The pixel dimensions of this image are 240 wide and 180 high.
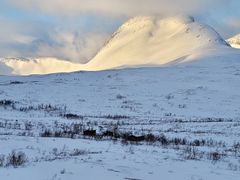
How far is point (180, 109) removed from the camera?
57.3 m

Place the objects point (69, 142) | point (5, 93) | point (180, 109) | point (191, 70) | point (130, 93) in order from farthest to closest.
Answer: point (191, 70)
point (130, 93)
point (5, 93)
point (180, 109)
point (69, 142)

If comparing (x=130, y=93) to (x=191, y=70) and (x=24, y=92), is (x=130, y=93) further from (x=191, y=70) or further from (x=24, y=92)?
(x=191, y=70)

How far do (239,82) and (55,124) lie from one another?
196ft

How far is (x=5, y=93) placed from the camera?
6931 cm

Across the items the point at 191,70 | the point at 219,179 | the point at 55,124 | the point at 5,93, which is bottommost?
the point at 219,179

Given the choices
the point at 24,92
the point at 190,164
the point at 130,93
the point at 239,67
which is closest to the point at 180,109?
the point at 130,93

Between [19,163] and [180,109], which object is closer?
[19,163]

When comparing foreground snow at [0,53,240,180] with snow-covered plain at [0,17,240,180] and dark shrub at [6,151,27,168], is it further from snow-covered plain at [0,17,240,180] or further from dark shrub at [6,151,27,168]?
dark shrub at [6,151,27,168]

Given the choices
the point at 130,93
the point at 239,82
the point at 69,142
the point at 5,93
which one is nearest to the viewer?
the point at 69,142

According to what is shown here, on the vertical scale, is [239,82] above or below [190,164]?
above

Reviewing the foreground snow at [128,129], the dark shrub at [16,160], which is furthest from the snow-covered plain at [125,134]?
the dark shrub at [16,160]

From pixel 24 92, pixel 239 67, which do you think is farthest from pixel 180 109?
pixel 239 67

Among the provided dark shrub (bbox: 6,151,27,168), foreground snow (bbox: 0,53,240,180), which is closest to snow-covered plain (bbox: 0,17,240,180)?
foreground snow (bbox: 0,53,240,180)

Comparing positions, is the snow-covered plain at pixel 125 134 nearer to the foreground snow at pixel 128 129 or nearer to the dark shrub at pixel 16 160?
the foreground snow at pixel 128 129
